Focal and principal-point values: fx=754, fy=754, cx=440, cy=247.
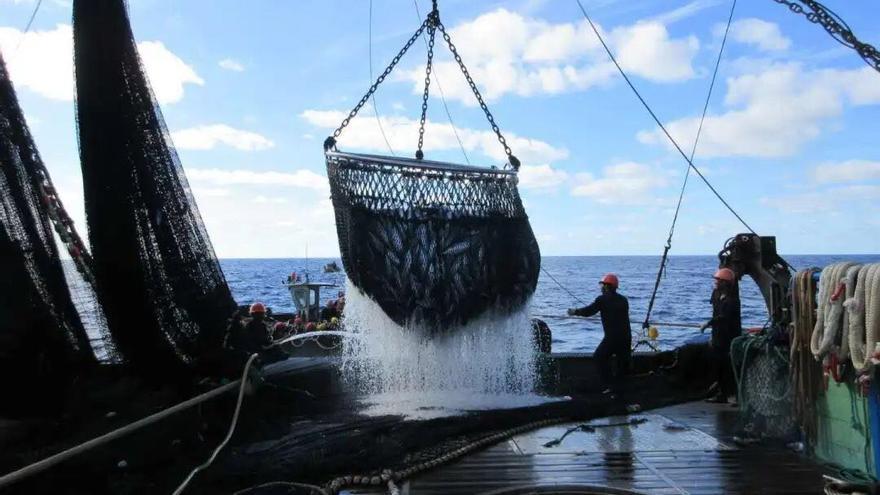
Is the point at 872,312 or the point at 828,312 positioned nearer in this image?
the point at 872,312

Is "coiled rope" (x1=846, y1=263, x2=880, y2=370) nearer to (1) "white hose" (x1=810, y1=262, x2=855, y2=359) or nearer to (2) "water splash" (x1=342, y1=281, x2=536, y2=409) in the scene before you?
(1) "white hose" (x1=810, y1=262, x2=855, y2=359)

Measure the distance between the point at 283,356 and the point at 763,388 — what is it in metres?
4.10

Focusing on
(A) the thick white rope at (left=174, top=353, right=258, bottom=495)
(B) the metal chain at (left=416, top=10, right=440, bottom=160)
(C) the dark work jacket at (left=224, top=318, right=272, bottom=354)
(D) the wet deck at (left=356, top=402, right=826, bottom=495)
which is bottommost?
(D) the wet deck at (left=356, top=402, right=826, bottom=495)

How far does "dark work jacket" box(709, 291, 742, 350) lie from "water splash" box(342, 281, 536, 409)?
185cm

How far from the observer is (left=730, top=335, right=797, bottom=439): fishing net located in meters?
5.50

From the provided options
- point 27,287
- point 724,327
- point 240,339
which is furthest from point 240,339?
point 724,327

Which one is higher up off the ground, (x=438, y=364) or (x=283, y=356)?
(x=283, y=356)

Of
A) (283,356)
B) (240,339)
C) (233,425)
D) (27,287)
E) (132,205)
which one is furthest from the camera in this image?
(283,356)

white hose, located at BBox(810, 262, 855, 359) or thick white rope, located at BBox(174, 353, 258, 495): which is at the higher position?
white hose, located at BBox(810, 262, 855, 359)

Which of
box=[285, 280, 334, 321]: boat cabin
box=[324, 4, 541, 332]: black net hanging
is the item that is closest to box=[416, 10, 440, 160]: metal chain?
box=[324, 4, 541, 332]: black net hanging

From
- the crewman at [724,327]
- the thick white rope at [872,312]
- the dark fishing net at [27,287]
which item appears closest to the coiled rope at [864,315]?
the thick white rope at [872,312]

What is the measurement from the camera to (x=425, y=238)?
6695 millimetres

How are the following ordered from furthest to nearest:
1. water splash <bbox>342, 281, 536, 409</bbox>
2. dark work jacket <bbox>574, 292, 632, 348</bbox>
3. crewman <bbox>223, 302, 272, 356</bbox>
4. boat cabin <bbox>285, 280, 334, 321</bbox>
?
1. boat cabin <bbox>285, 280, 334, 321</bbox>
2. dark work jacket <bbox>574, 292, 632, 348</bbox>
3. water splash <bbox>342, 281, 536, 409</bbox>
4. crewman <bbox>223, 302, 272, 356</bbox>

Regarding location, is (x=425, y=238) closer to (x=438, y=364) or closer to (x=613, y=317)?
(x=438, y=364)
